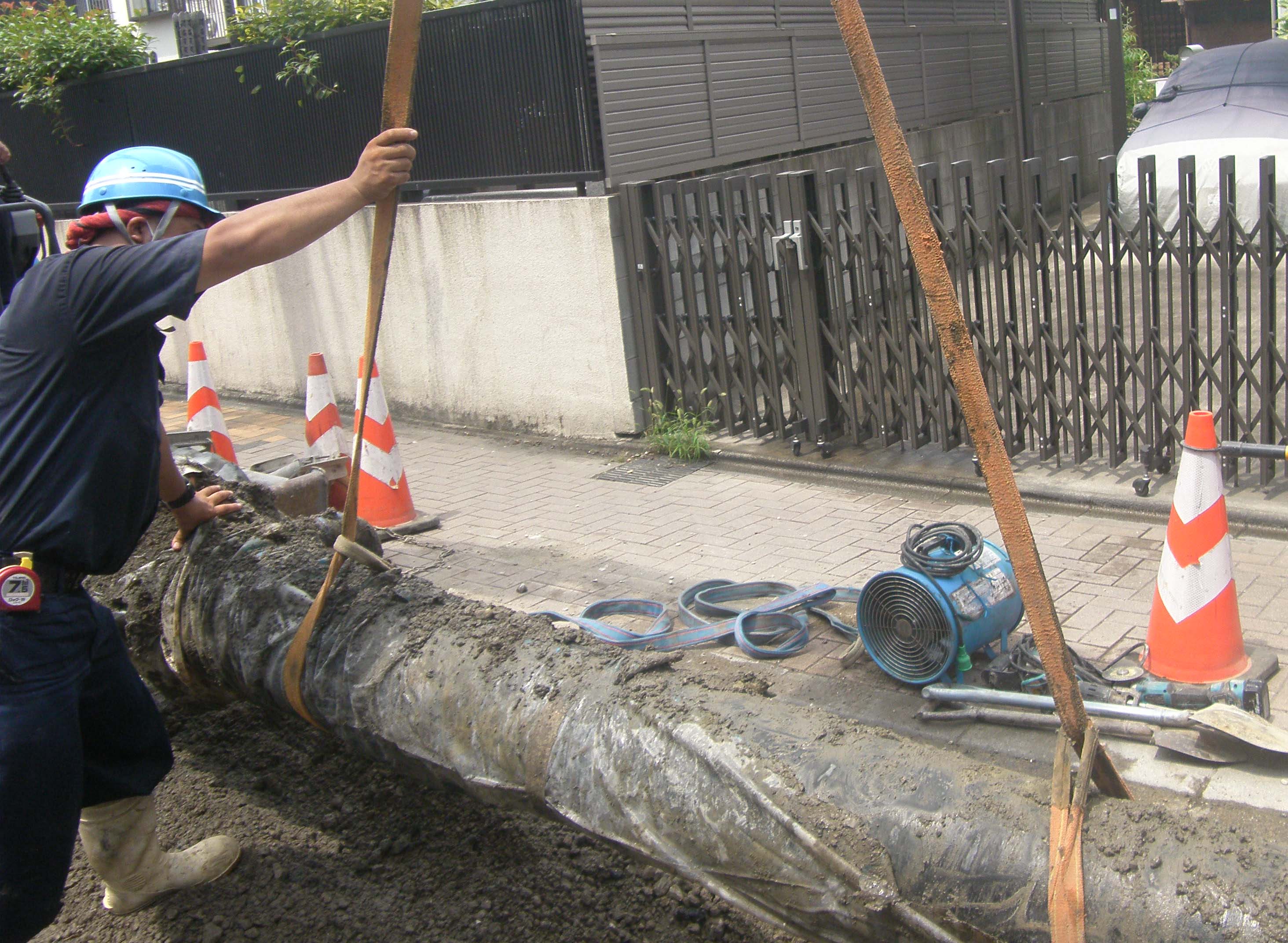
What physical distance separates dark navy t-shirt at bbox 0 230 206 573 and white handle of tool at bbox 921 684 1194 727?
8.96 feet

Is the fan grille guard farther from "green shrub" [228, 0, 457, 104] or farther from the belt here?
"green shrub" [228, 0, 457, 104]

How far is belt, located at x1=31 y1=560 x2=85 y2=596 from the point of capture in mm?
2729

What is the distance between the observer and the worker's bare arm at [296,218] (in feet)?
8.25

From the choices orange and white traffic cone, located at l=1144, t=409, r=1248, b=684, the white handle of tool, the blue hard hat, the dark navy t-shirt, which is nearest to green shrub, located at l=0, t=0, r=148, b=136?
the blue hard hat

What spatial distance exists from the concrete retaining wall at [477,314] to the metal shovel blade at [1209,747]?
498 cm

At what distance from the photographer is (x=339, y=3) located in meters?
9.77

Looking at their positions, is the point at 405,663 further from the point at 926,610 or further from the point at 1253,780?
the point at 1253,780

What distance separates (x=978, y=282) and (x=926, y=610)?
2.95 metres

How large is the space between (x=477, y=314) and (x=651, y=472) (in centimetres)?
209

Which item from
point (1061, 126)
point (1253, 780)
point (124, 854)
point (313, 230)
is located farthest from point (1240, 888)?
point (1061, 126)

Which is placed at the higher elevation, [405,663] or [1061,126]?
[1061,126]

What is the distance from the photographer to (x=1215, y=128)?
39.6 feet

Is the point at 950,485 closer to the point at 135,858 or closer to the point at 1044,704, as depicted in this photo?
the point at 1044,704

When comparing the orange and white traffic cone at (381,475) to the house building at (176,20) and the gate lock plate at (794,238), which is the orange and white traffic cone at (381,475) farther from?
the house building at (176,20)
